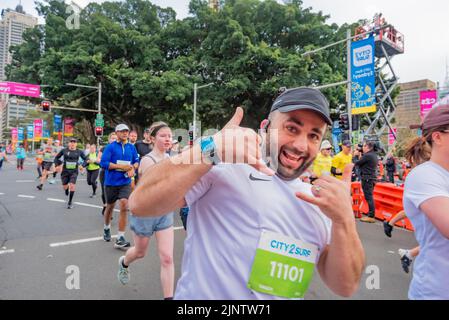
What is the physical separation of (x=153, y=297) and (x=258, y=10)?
2424 cm

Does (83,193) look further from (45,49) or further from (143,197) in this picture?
(45,49)

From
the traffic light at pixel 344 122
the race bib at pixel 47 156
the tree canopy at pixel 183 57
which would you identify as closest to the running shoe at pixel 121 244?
the race bib at pixel 47 156

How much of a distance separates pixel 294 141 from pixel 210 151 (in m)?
0.39

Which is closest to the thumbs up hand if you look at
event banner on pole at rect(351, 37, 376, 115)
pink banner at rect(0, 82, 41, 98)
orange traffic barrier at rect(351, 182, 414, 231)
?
orange traffic barrier at rect(351, 182, 414, 231)

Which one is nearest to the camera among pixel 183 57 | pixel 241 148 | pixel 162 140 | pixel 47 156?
pixel 241 148

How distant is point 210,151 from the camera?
102 cm

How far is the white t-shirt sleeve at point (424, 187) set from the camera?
146 centimetres

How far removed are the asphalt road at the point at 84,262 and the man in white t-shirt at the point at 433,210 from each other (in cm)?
178

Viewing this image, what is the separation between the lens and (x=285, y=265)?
1.26 m

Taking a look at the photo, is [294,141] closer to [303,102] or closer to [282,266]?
[303,102]

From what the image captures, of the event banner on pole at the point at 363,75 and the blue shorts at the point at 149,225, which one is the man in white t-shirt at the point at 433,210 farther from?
Result: the event banner on pole at the point at 363,75

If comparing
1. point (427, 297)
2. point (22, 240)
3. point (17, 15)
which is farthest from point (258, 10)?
point (17, 15)

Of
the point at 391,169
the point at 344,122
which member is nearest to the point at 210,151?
the point at 344,122
